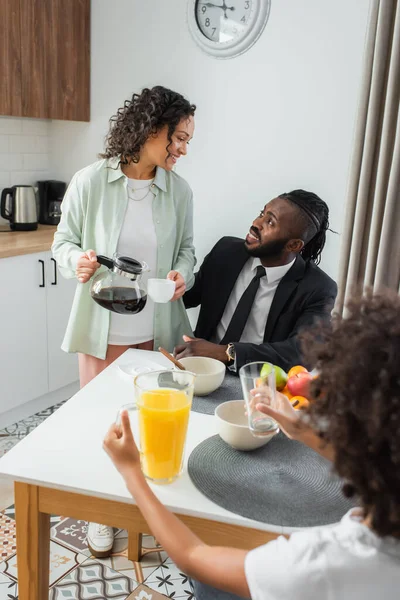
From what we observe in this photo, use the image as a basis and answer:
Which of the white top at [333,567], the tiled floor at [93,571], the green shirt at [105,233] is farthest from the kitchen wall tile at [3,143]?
the white top at [333,567]

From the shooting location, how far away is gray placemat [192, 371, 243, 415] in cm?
142

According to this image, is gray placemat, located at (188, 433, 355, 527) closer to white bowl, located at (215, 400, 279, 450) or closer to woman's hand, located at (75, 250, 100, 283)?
white bowl, located at (215, 400, 279, 450)

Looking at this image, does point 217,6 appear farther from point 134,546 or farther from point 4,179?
point 134,546

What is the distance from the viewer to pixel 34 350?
2.84m

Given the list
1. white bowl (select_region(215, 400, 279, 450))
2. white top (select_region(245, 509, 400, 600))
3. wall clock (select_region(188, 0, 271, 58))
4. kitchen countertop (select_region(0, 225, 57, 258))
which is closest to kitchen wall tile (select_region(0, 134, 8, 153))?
kitchen countertop (select_region(0, 225, 57, 258))

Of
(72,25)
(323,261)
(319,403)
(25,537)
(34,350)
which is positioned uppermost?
(72,25)

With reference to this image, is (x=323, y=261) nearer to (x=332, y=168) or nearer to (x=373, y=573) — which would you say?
(x=332, y=168)

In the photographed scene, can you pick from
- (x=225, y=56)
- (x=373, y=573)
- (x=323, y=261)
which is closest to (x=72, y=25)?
(x=225, y=56)

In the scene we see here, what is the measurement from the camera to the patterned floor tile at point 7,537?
193cm

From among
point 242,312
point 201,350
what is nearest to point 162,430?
point 201,350

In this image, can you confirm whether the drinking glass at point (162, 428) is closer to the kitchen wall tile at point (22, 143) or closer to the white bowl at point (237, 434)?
the white bowl at point (237, 434)

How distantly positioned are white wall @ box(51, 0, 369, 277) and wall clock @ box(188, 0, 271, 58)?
0.04 meters

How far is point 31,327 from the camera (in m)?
2.79

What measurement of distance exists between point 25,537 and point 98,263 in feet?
2.75
